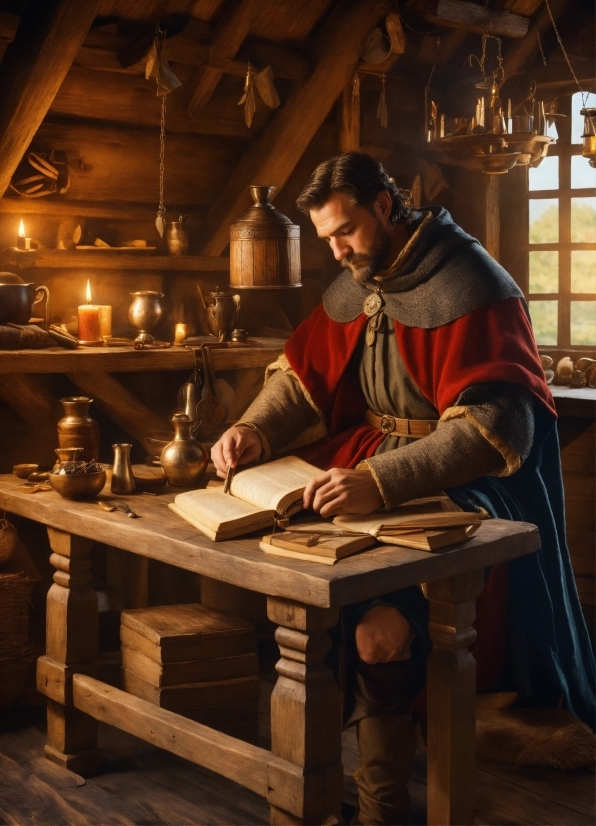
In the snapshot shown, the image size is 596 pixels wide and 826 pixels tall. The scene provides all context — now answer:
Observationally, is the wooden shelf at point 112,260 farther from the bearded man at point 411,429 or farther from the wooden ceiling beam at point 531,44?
the wooden ceiling beam at point 531,44

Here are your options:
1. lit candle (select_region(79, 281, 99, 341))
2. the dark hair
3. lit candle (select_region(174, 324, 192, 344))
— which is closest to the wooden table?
the dark hair

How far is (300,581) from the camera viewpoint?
2463mm

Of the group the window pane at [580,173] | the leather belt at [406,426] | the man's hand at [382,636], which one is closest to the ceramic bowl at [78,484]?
the leather belt at [406,426]

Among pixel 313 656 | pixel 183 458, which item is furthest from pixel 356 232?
pixel 313 656

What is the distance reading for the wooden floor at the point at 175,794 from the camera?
10.1ft

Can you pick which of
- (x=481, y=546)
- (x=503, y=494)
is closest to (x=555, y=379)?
(x=503, y=494)

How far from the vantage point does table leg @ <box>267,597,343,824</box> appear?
8.42 ft

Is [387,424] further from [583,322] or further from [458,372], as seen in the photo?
[583,322]

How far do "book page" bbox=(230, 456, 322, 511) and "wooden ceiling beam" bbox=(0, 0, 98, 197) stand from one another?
1.71 meters

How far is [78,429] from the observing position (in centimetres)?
363

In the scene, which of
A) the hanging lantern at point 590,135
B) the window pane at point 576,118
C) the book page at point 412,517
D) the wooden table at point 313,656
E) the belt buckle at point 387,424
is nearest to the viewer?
the wooden table at point 313,656

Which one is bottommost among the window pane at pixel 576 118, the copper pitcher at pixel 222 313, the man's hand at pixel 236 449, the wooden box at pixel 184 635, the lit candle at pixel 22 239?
the wooden box at pixel 184 635

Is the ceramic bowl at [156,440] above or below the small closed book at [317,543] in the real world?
above

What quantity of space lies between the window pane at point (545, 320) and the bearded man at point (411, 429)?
96.9 inches
